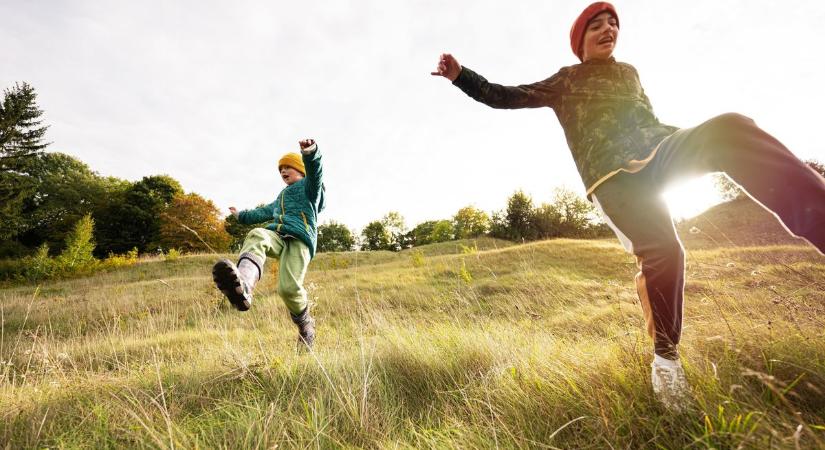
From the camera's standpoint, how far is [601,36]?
2031 mm

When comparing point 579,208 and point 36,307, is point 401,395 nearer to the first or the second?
point 36,307

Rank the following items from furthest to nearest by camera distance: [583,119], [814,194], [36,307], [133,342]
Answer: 1. [36,307]
2. [133,342]
3. [583,119]
4. [814,194]

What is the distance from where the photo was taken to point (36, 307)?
8609 millimetres

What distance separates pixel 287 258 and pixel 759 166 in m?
3.83

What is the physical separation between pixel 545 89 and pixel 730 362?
179 centimetres

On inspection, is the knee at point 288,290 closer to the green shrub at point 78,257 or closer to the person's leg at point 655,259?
the person's leg at point 655,259

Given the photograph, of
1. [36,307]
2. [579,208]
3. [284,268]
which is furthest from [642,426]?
[579,208]

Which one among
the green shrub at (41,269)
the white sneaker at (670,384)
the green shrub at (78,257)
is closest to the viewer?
the white sneaker at (670,384)

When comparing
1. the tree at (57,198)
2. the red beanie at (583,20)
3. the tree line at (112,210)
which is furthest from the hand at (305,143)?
the tree at (57,198)

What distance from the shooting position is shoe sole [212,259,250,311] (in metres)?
2.31

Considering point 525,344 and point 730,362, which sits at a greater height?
point 730,362

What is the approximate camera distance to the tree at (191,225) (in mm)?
35281

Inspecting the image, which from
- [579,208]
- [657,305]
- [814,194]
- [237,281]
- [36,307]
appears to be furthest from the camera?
[579,208]

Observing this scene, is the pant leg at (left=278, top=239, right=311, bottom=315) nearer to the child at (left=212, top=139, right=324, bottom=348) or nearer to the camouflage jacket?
the child at (left=212, top=139, right=324, bottom=348)
